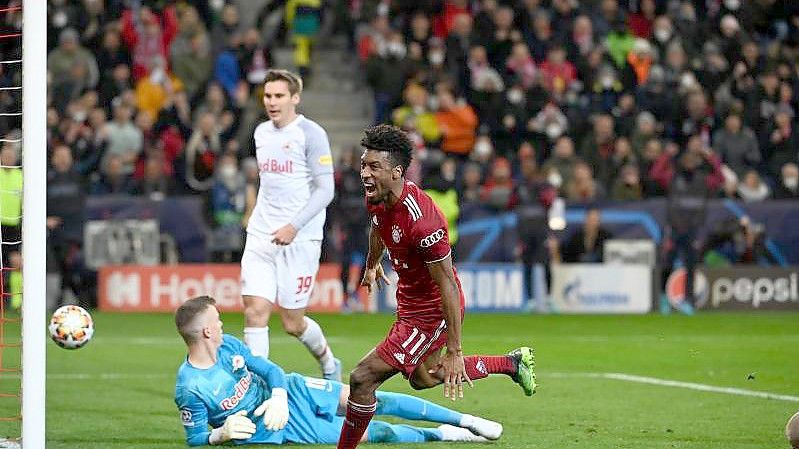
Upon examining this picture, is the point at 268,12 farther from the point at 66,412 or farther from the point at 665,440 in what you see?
the point at 665,440

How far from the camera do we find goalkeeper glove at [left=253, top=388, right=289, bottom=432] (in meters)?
7.57

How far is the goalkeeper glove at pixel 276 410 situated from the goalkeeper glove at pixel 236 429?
156mm

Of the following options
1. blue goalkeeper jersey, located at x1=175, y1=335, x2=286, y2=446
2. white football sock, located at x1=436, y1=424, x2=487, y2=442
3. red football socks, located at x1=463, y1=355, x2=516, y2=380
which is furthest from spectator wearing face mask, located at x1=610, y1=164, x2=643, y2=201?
blue goalkeeper jersey, located at x1=175, y1=335, x2=286, y2=446

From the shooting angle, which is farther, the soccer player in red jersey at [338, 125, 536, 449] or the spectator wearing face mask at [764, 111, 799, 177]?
the spectator wearing face mask at [764, 111, 799, 177]

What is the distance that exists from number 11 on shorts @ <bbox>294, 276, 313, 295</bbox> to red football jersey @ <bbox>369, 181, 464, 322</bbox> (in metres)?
2.71

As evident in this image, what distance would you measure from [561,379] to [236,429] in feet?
15.0

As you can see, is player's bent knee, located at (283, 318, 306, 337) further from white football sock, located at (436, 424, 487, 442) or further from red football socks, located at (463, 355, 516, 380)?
red football socks, located at (463, 355, 516, 380)

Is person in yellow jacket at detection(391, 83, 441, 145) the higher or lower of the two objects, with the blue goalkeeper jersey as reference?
higher

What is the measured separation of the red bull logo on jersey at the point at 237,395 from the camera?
313 inches

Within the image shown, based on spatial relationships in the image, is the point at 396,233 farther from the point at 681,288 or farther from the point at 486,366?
the point at 681,288

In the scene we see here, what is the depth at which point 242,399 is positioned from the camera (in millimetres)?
8023

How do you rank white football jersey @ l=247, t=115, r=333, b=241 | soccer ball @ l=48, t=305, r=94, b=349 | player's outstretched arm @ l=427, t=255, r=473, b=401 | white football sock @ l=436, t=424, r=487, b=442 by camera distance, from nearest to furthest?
player's outstretched arm @ l=427, t=255, r=473, b=401 < white football sock @ l=436, t=424, r=487, b=442 < soccer ball @ l=48, t=305, r=94, b=349 < white football jersey @ l=247, t=115, r=333, b=241

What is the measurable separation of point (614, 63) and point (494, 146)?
277cm

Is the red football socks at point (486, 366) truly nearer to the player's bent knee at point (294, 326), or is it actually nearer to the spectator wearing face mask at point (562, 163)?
the player's bent knee at point (294, 326)
